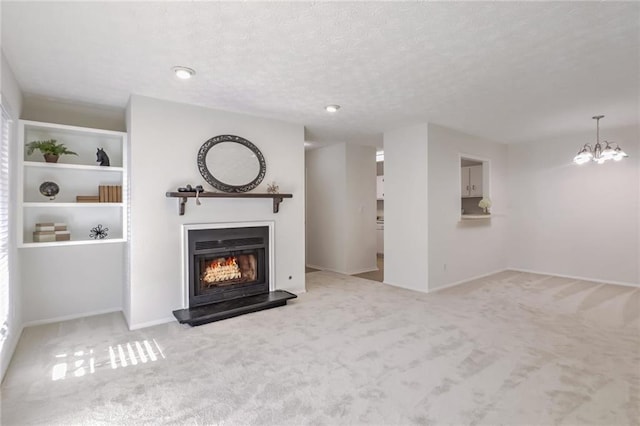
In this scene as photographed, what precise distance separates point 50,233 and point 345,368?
3.34m

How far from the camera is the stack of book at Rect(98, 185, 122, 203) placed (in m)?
3.69

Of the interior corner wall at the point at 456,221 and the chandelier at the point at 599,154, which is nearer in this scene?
the chandelier at the point at 599,154

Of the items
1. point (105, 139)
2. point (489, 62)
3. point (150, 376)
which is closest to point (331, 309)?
point (150, 376)

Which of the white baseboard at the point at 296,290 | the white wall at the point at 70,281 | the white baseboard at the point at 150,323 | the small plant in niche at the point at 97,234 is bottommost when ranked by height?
the white baseboard at the point at 150,323

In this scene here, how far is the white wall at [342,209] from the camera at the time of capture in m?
6.38

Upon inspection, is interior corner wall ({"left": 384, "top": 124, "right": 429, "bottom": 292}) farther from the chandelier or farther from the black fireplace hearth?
the chandelier

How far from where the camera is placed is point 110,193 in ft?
12.2

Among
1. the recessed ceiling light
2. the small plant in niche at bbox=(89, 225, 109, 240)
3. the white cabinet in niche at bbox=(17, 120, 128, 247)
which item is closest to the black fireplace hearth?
the white cabinet in niche at bbox=(17, 120, 128, 247)

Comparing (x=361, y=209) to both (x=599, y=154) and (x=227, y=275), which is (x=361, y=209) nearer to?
(x=227, y=275)

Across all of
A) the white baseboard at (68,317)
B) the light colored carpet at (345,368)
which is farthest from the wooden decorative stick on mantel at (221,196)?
the white baseboard at (68,317)

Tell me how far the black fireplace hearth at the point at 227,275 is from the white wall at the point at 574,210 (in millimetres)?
4930

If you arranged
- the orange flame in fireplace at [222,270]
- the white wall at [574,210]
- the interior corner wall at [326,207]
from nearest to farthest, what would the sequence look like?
the orange flame in fireplace at [222,270] < the white wall at [574,210] < the interior corner wall at [326,207]

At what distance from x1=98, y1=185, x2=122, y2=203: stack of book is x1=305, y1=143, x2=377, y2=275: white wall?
12.4 feet

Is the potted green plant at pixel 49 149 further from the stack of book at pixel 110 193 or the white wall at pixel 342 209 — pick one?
the white wall at pixel 342 209
